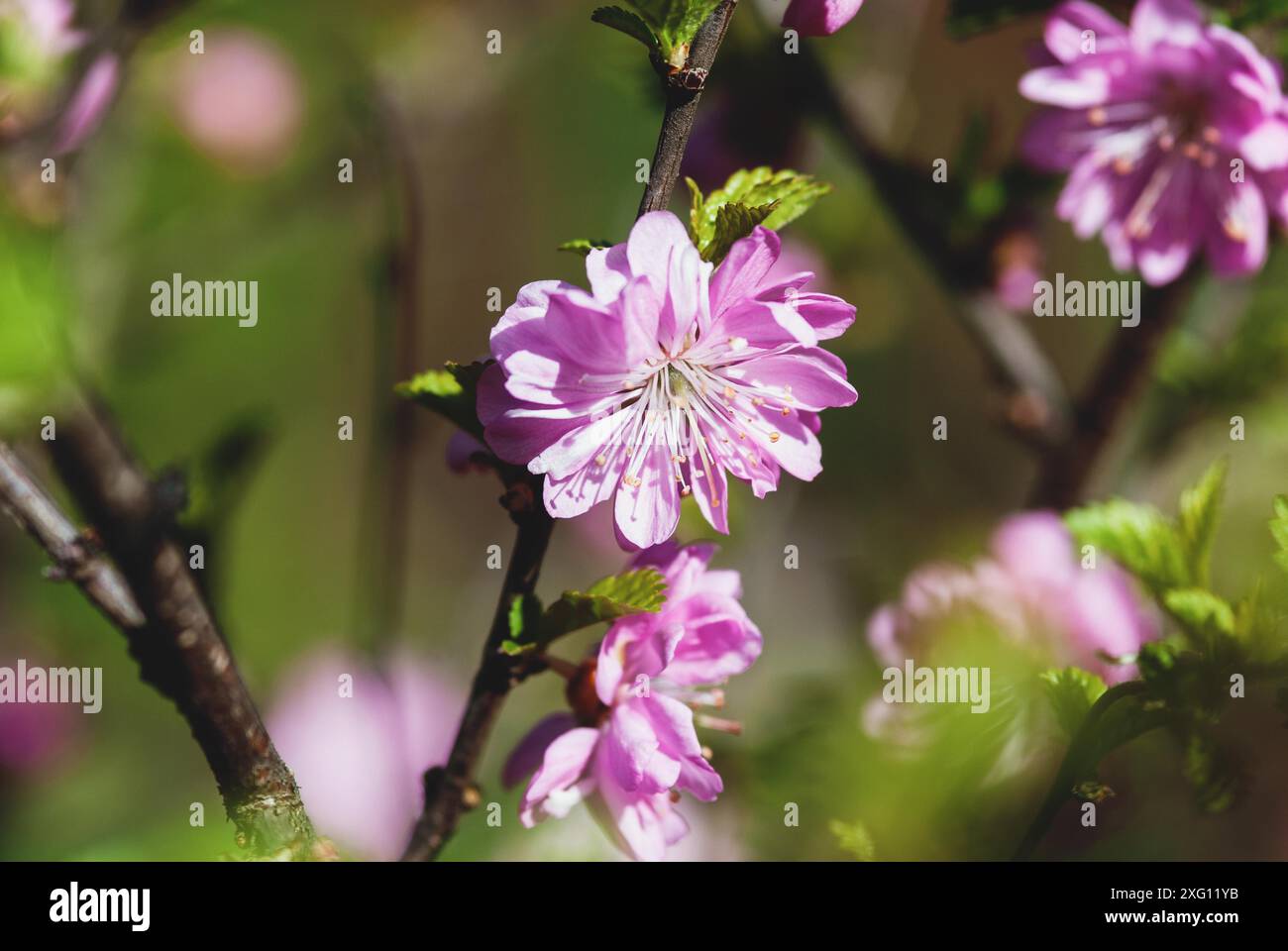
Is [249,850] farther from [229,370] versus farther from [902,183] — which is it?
[229,370]

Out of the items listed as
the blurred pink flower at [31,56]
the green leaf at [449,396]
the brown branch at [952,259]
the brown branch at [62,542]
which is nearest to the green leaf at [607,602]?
the green leaf at [449,396]

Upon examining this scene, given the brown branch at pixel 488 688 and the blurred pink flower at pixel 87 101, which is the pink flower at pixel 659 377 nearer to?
the brown branch at pixel 488 688

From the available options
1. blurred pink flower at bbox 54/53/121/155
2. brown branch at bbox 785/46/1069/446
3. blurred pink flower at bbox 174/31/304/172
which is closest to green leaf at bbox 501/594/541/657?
blurred pink flower at bbox 54/53/121/155

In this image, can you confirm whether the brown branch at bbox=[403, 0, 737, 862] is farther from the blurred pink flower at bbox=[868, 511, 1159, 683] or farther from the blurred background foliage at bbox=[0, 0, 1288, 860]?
the blurred pink flower at bbox=[868, 511, 1159, 683]
